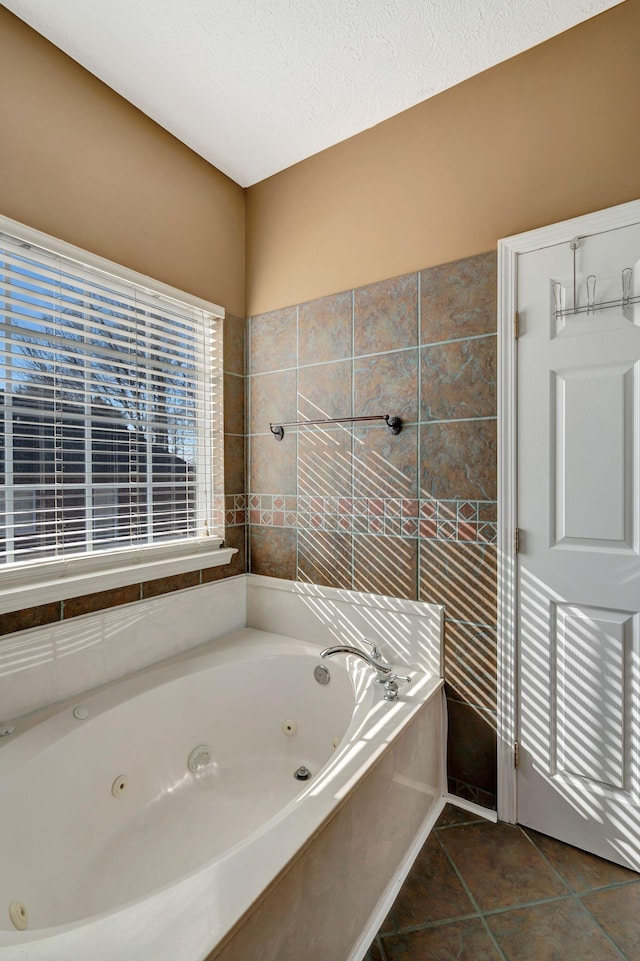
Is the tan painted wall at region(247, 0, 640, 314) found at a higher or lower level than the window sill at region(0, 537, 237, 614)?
higher

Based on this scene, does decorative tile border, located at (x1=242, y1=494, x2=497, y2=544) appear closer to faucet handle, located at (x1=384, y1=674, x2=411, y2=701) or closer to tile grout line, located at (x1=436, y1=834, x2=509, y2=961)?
faucet handle, located at (x1=384, y1=674, x2=411, y2=701)

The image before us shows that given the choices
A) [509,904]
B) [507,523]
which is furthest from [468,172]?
[509,904]

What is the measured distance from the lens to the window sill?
151cm

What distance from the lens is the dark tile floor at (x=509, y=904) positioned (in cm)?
125

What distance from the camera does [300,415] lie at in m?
2.20

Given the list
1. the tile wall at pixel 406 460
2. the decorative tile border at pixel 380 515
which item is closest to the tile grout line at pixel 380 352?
the tile wall at pixel 406 460

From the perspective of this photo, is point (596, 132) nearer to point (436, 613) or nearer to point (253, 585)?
point (436, 613)

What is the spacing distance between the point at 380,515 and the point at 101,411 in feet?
A: 3.90

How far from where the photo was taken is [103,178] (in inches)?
69.9

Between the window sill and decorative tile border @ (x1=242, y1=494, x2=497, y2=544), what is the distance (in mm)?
267

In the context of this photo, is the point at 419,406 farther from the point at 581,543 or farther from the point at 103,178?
the point at 103,178

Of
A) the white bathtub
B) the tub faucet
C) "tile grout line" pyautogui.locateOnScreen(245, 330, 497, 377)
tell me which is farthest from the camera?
"tile grout line" pyautogui.locateOnScreen(245, 330, 497, 377)

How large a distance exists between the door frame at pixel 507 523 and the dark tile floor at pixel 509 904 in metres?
0.18

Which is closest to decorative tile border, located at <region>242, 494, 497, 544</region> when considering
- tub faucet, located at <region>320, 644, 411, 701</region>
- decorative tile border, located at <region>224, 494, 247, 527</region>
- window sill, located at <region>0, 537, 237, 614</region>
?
decorative tile border, located at <region>224, 494, 247, 527</region>
